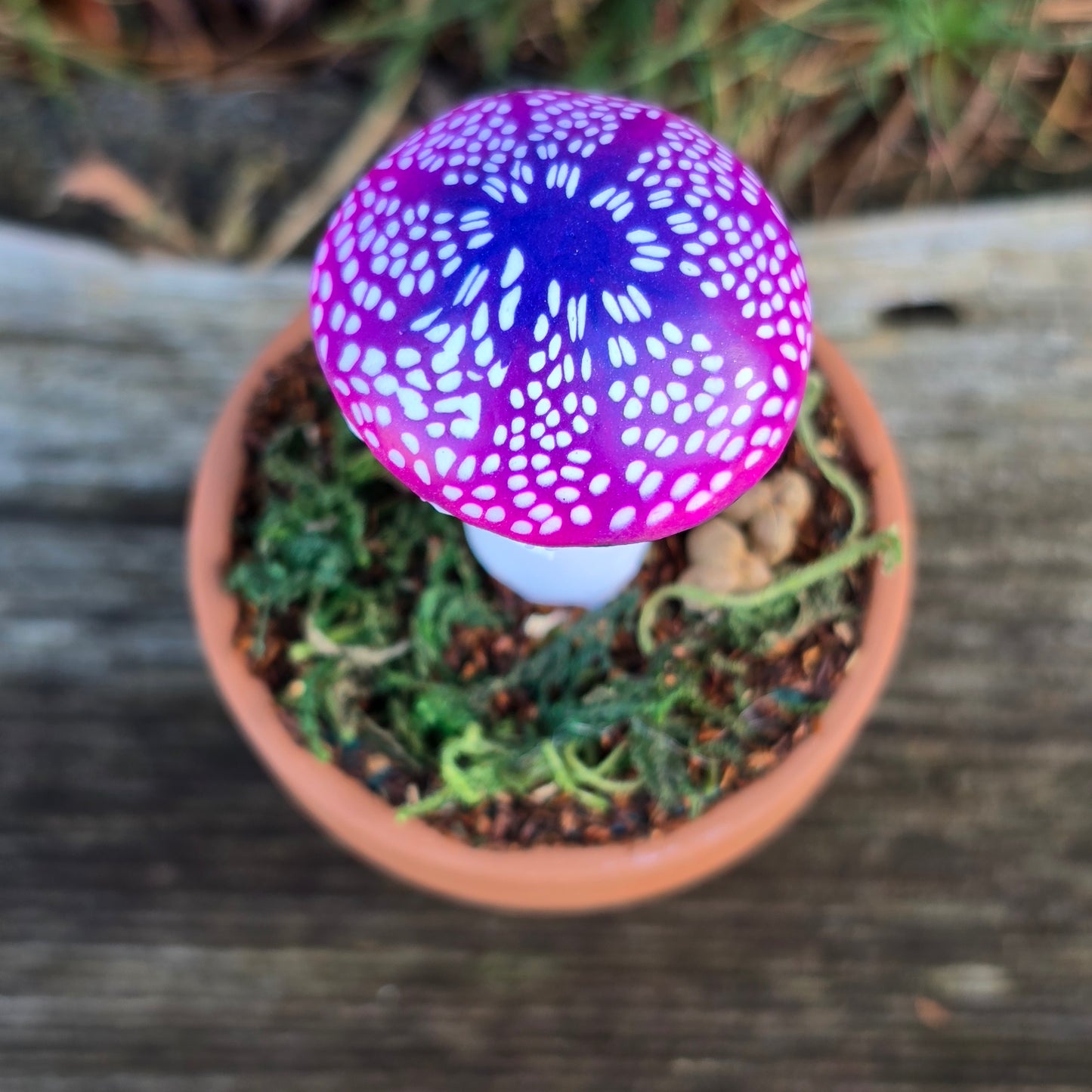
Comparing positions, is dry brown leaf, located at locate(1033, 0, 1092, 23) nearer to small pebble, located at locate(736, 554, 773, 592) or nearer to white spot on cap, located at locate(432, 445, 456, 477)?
small pebble, located at locate(736, 554, 773, 592)

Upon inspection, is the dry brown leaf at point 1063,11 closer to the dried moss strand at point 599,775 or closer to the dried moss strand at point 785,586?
the dried moss strand at point 785,586

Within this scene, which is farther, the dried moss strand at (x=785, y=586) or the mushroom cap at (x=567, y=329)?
the dried moss strand at (x=785, y=586)

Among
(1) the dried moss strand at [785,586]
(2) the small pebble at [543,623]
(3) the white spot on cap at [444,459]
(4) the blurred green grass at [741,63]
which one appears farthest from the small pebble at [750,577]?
(4) the blurred green grass at [741,63]

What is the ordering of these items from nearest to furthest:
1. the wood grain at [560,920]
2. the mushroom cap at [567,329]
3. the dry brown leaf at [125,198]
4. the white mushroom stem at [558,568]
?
the mushroom cap at [567,329]
the white mushroom stem at [558,568]
the wood grain at [560,920]
the dry brown leaf at [125,198]

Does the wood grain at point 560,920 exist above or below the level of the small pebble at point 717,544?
below

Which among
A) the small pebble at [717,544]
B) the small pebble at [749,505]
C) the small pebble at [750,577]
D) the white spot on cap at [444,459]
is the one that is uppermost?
the white spot on cap at [444,459]

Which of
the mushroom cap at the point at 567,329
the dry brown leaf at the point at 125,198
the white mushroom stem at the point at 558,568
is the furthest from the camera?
the dry brown leaf at the point at 125,198

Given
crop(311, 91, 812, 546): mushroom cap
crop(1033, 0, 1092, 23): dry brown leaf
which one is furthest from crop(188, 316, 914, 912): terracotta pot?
crop(1033, 0, 1092, 23): dry brown leaf
